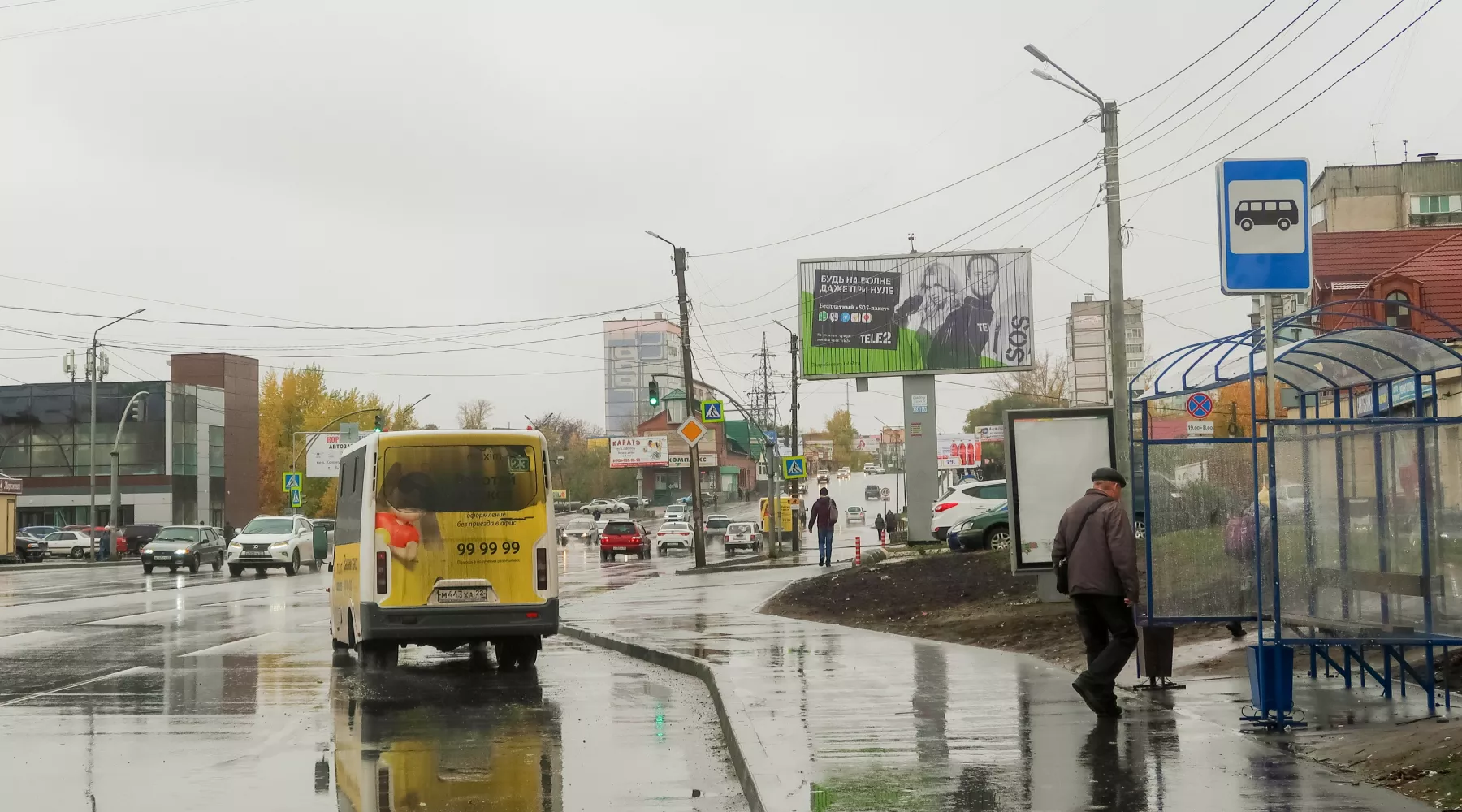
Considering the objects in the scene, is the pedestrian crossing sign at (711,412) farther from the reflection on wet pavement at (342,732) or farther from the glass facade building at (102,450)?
the glass facade building at (102,450)

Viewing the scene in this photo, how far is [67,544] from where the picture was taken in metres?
68.3

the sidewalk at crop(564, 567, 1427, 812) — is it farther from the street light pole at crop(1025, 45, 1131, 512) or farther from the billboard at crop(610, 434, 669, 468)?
the billboard at crop(610, 434, 669, 468)

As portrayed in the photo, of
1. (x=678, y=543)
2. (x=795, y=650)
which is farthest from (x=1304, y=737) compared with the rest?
(x=678, y=543)

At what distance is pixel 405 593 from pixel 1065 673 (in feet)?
21.3

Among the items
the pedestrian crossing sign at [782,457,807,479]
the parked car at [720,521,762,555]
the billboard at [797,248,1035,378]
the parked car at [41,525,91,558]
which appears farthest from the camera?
the parked car at [41,525,91,558]

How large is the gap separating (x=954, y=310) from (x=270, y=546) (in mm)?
23014

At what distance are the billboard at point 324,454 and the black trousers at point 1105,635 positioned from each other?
257 feet

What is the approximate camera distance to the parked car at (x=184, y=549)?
1860 inches

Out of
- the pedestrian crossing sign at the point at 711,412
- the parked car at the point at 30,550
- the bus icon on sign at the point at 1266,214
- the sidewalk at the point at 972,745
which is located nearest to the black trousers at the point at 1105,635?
the sidewalk at the point at 972,745

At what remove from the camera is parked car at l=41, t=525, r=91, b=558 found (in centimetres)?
6819

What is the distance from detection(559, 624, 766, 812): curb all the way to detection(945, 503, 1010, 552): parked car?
573 inches

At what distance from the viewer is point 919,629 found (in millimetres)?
18688

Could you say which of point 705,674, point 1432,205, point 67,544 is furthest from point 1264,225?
point 67,544

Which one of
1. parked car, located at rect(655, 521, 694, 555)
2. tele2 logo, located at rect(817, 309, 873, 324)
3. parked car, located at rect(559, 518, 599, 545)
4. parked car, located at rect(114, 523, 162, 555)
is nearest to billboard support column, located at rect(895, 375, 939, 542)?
tele2 logo, located at rect(817, 309, 873, 324)
